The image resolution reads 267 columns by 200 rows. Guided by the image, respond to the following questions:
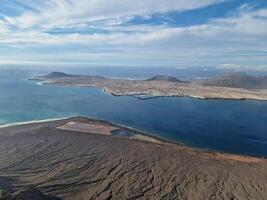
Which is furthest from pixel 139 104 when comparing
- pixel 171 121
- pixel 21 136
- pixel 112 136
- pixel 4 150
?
pixel 4 150

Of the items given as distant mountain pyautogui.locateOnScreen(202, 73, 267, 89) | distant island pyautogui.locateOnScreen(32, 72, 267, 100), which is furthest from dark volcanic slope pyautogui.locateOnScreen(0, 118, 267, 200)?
distant mountain pyautogui.locateOnScreen(202, 73, 267, 89)

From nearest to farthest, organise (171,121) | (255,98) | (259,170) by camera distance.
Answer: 1. (259,170)
2. (171,121)
3. (255,98)

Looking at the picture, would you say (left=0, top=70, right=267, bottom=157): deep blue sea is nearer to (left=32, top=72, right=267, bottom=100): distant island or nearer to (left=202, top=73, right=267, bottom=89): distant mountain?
(left=32, top=72, right=267, bottom=100): distant island

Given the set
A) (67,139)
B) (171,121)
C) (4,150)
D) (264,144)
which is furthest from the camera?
(171,121)

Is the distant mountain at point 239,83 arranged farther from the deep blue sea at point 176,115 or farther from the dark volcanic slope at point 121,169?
the dark volcanic slope at point 121,169

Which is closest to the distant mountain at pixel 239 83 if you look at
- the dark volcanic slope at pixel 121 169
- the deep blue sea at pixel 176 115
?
the deep blue sea at pixel 176 115

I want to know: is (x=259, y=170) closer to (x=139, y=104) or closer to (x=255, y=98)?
(x=139, y=104)

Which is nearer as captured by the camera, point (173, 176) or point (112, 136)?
point (173, 176)
